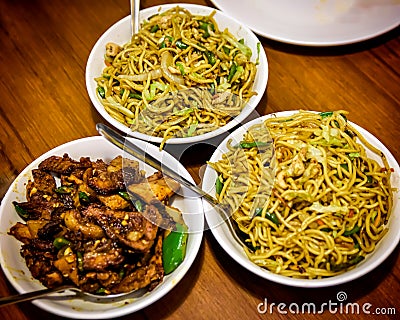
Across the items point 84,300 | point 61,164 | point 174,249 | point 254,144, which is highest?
point 254,144

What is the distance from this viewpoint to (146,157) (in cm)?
206

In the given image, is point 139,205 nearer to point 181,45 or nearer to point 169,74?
point 169,74

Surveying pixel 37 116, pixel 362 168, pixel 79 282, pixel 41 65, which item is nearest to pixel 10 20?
pixel 41 65

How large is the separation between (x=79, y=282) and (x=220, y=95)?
3.38 ft

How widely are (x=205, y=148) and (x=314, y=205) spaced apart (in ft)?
2.11

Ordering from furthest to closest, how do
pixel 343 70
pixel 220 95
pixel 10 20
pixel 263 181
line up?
pixel 10 20 < pixel 343 70 < pixel 220 95 < pixel 263 181

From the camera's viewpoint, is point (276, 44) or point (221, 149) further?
point (276, 44)

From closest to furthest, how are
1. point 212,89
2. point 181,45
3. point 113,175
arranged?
point 113,175 < point 212,89 < point 181,45

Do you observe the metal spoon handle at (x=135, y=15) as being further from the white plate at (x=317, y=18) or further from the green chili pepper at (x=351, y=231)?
the green chili pepper at (x=351, y=231)

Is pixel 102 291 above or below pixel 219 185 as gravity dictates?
below

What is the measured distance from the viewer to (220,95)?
90.3 inches

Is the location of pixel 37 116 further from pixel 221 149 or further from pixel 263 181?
pixel 263 181

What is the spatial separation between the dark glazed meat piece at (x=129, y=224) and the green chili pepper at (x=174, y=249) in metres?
0.09

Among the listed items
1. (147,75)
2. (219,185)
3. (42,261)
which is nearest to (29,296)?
(42,261)
